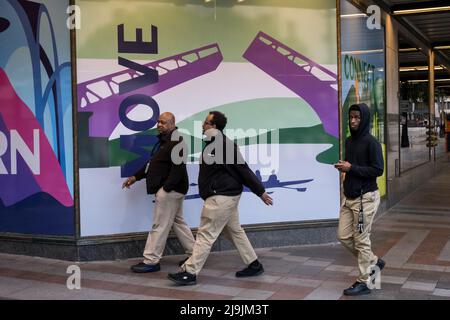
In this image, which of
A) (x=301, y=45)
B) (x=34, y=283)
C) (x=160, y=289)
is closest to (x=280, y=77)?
(x=301, y=45)

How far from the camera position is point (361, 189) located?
211 inches

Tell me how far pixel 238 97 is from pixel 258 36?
2.90 ft

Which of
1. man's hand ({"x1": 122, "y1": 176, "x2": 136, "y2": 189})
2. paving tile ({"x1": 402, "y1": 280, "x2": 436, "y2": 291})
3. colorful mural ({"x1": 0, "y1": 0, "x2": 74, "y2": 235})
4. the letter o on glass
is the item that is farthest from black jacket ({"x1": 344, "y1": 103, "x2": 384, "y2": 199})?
colorful mural ({"x1": 0, "y1": 0, "x2": 74, "y2": 235})

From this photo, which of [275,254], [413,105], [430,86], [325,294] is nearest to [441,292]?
[325,294]

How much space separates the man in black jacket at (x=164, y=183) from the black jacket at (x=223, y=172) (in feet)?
1.47

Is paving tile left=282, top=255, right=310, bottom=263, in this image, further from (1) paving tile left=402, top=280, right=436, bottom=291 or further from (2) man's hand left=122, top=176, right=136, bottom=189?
(2) man's hand left=122, top=176, right=136, bottom=189

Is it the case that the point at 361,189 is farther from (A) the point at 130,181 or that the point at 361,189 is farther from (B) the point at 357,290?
(A) the point at 130,181

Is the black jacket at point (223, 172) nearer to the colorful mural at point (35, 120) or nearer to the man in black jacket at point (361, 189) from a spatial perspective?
the man in black jacket at point (361, 189)

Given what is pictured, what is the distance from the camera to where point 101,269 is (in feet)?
21.6

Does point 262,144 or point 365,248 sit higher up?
point 262,144

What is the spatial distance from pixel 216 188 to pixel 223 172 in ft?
0.60

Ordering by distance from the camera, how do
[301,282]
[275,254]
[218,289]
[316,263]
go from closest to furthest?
1. [218,289]
2. [301,282]
3. [316,263]
4. [275,254]

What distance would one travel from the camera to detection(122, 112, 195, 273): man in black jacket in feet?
20.4

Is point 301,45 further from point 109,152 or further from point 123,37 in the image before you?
point 109,152
